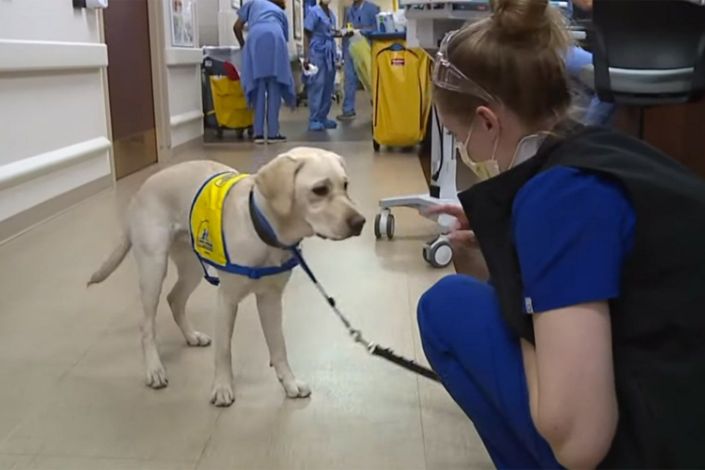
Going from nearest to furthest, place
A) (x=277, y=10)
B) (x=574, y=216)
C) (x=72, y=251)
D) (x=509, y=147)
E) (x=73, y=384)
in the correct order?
(x=574, y=216) → (x=509, y=147) → (x=73, y=384) → (x=72, y=251) → (x=277, y=10)

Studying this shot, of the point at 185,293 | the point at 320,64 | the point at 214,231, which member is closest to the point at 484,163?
the point at 214,231

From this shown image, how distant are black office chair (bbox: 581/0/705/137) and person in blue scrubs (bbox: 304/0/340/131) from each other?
5269mm

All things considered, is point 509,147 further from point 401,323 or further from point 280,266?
point 401,323

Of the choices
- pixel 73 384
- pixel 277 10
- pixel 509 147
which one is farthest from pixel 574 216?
pixel 277 10

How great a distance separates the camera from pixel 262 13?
6.26 m

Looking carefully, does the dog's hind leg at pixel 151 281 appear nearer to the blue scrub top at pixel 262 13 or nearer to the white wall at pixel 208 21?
the blue scrub top at pixel 262 13

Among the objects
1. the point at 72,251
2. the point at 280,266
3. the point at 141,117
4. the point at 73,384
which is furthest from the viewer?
the point at 141,117

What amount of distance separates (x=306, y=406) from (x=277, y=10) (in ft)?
17.0

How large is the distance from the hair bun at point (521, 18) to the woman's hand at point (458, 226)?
403mm

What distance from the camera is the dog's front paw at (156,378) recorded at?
1789 mm

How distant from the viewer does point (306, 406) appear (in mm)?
1706

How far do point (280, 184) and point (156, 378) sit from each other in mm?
602

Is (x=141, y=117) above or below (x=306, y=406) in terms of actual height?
above

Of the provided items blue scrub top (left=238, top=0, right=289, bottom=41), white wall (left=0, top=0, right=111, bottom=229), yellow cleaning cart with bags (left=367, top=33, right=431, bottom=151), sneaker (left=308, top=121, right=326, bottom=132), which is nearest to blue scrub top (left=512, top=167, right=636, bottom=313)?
white wall (left=0, top=0, right=111, bottom=229)
